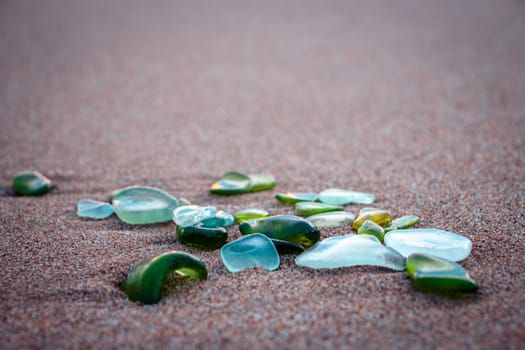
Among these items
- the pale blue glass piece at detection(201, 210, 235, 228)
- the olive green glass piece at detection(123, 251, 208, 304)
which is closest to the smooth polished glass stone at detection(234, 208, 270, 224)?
the pale blue glass piece at detection(201, 210, 235, 228)

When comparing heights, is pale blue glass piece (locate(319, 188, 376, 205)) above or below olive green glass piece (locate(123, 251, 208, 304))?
above

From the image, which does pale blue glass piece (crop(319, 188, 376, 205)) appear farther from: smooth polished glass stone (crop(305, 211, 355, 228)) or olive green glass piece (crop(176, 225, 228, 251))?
olive green glass piece (crop(176, 225, 228, 251))

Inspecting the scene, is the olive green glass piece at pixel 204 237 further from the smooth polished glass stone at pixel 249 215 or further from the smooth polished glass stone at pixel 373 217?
the smooth polished glass stone at pixel 373 217

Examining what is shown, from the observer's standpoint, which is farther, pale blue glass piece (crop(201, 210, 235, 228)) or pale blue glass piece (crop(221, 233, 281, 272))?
pale blue glass piece (crop(201, 210, 235, 228))

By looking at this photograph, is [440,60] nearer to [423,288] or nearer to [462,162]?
[462,162]

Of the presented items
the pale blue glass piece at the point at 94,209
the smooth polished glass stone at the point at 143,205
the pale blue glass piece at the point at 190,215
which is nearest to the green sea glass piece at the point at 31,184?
the pale blue glass piece at the point at 94,209

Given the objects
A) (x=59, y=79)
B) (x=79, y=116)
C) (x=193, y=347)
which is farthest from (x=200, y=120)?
(x=193, y=347)
